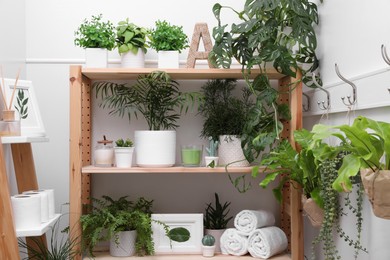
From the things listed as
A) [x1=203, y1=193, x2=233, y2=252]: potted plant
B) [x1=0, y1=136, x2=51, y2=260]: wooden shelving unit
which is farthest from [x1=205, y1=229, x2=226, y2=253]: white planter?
[x1=0, y1=136, x2=51, y2=260]: wooden shelving unit

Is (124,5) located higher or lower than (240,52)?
higher

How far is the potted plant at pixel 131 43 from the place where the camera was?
220cm

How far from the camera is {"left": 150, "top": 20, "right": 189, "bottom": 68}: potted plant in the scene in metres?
2.17

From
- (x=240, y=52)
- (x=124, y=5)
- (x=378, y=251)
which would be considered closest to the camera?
(x=378, y=251)

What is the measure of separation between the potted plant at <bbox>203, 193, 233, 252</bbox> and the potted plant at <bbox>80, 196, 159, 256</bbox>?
1.01 feet

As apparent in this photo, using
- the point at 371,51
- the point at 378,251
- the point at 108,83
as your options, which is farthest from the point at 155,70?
Answer: the point at 378,251

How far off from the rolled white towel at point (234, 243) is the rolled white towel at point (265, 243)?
0.09 feet

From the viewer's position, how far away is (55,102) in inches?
94.5

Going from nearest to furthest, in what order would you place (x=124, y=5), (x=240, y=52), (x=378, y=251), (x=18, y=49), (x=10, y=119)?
(x=378, y=251), (x=10, y=119), (x=240, y=52), (x=18, y=49), (x=124, y=5)

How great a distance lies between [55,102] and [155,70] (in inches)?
25.3

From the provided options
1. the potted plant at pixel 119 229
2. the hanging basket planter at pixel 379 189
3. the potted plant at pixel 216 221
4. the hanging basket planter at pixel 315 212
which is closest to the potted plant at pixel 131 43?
the potted plant at pixel 119 229

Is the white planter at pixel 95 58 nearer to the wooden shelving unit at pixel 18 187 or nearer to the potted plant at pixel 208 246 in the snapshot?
the wooden shelving unit at pixel 18 187

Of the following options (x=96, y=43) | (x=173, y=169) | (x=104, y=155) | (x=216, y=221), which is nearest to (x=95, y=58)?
(x=96, y=43)

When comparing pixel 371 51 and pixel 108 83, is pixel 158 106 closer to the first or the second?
pixel 108 83
